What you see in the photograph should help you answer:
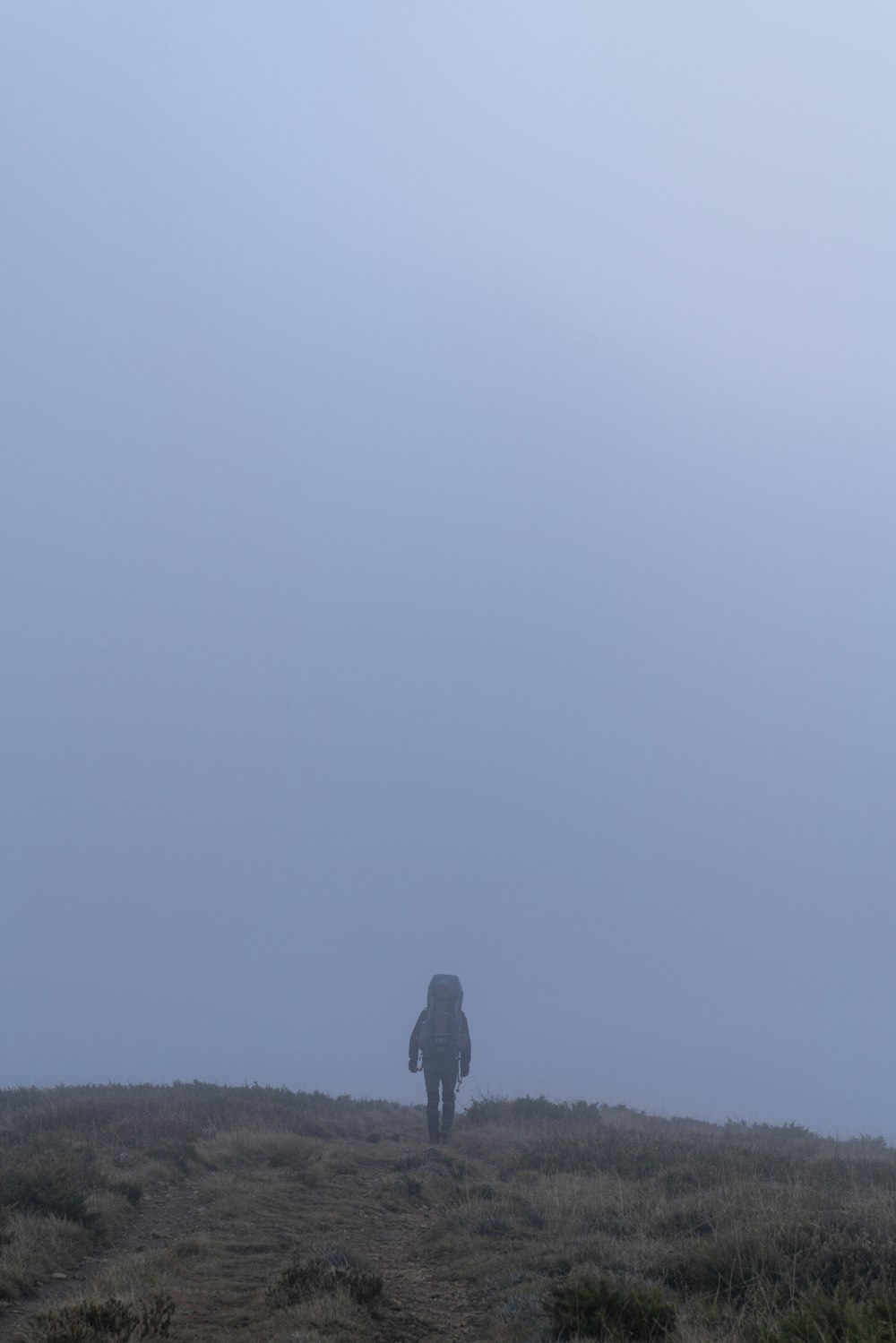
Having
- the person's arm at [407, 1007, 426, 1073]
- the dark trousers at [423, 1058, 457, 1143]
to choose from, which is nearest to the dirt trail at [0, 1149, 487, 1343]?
the dark trousers at [423, 1058, 457, 1143]

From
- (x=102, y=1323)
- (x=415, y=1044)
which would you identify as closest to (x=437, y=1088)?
(x=415, y=1044)

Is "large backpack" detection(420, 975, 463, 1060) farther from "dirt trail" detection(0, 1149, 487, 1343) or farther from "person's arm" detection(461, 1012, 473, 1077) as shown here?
"dirt trail" detection(0, 1149, 487, 1343)

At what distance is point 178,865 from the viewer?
561ft

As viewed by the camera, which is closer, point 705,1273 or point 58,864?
point 705,1273

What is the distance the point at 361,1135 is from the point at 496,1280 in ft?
45.3

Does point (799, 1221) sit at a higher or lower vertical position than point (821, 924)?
lower

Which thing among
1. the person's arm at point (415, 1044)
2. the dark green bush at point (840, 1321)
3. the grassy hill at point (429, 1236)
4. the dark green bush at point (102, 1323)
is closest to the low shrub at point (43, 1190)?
the grassy hill at point (429, 1236)

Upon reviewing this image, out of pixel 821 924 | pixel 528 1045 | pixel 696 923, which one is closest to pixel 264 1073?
pixel 528 1045

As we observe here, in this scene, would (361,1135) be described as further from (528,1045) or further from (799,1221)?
(528,1045)

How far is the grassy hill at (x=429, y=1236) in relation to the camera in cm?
732

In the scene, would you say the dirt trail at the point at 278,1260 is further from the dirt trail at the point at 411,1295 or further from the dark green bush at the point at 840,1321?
the dark green bush at the point at 840,1321

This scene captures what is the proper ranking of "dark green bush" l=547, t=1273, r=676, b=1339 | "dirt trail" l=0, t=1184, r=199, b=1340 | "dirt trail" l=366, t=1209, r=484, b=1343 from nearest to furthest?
"dark green bush" l=547, t=1273, r=676, b=1339
"dirt trail" l=366, t=1209, r=484, b=1343
"dirt trail" l=0, t=1184, r=199, b=1340

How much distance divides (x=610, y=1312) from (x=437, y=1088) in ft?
50.5

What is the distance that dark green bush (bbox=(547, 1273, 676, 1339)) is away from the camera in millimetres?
7004
